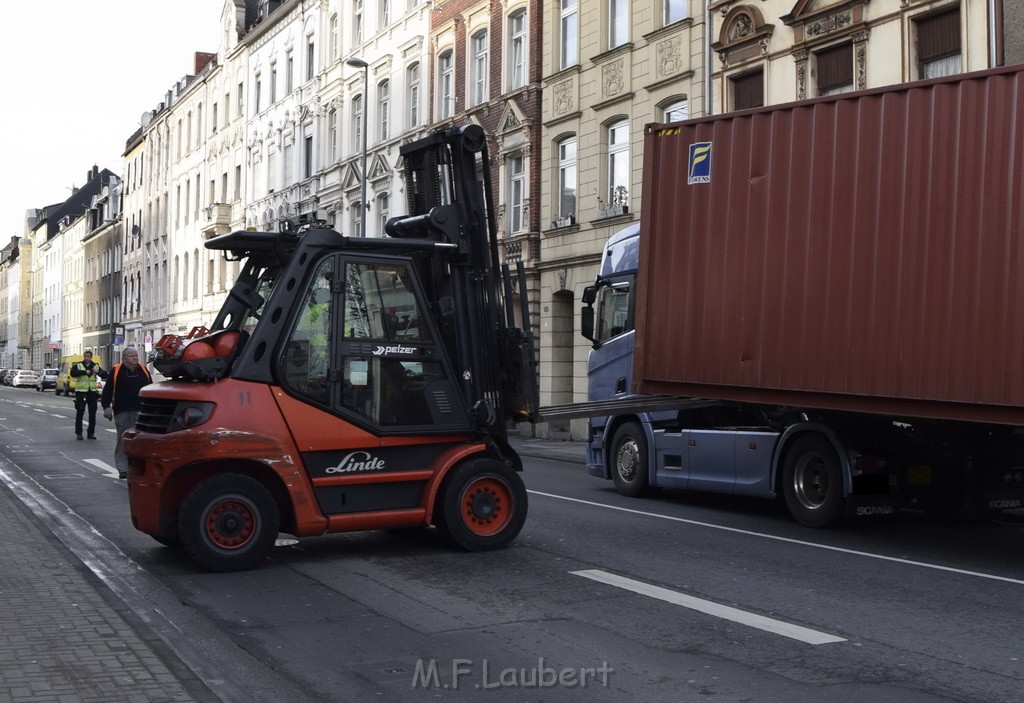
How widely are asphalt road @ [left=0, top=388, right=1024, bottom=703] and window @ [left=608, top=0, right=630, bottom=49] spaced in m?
17.5

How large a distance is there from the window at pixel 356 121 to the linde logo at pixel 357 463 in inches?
1357

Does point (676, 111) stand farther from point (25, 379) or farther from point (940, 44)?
point (25, 379)

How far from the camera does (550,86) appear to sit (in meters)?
30.6

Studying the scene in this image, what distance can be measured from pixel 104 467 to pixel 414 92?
2257 cm

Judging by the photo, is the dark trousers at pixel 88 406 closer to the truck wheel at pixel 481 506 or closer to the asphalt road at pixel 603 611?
the asphalt road at pixel 603 611

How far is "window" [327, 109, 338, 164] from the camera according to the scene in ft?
147

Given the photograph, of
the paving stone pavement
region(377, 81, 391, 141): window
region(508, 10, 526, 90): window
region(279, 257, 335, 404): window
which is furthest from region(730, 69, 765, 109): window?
region(377, 81, 391, 141): window

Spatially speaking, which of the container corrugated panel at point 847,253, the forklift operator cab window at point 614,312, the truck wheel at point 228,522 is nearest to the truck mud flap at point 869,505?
the container corrugated panel at point 847,253

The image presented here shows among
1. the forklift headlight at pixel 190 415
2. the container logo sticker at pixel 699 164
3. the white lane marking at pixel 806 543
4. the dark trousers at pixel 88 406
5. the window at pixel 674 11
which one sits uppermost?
the window at pixel 674 11

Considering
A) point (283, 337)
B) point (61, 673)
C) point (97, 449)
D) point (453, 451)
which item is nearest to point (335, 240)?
point (283, 337)

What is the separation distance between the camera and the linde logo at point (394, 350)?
31.3ft

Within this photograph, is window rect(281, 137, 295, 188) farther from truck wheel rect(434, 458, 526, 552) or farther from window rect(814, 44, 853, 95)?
truck wheel rect(434, 458, 526, 552)

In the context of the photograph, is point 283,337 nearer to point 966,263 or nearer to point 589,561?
point 589,561

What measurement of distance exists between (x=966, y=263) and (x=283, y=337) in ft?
16.3
